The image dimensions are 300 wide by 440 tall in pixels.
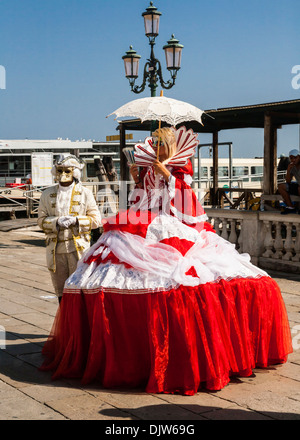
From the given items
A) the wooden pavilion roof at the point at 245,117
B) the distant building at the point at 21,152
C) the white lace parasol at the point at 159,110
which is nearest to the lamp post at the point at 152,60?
the wooden pavilion roof at the point at 245,117

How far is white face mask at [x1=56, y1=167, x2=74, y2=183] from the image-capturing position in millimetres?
5426

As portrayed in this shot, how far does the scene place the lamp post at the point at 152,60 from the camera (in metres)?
12.4

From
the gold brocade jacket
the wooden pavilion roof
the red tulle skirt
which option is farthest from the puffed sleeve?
the wooden pavilion roof

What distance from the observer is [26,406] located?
4055 mm

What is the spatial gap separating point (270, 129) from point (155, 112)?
645cm

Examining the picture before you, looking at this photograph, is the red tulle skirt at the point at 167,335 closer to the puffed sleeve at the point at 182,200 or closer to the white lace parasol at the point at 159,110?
the puffed sleeve at the point at 182,200

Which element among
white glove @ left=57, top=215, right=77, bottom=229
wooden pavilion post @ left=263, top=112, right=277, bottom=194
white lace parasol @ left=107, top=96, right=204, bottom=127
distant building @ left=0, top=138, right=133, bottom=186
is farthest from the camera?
distant building @ left=0, top=138, right=133, bottom=186

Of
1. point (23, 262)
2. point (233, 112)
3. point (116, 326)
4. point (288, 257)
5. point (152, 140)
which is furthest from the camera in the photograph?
point (233, 112)

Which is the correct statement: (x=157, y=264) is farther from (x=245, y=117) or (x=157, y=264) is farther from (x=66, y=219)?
(x=245, y=117)

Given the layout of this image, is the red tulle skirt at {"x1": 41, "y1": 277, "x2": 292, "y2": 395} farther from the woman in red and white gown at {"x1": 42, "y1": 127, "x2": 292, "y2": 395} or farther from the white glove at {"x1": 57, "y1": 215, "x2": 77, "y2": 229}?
the white glove at {"x1": 57, "y1": 215, "x2": 77, "y2": 229}

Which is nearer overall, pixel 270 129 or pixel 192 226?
pixel 192 226

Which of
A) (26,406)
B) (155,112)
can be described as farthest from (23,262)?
(26,406)

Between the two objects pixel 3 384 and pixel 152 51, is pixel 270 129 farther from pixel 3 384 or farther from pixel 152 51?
pixel 3 384

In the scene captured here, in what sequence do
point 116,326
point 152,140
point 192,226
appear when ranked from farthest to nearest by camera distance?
point 152,140, point 192,226, point 116,326
